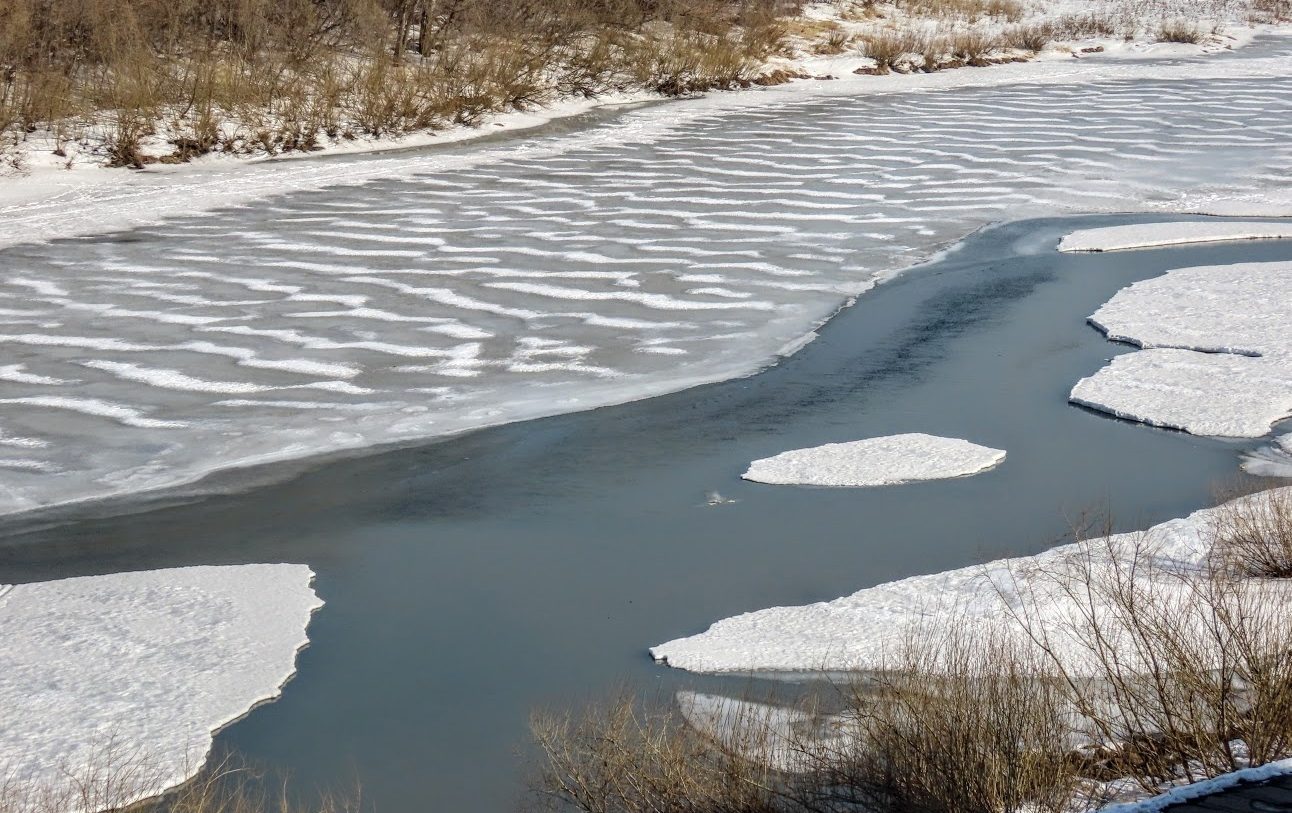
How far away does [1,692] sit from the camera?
14.5 feet

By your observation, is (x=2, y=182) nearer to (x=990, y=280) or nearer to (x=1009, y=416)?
(x=990, y=280)

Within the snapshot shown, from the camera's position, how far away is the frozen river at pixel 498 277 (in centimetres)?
723

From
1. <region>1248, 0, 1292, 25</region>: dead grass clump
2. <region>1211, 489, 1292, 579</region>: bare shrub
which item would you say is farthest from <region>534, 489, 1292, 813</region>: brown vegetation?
<region>1248, 0, 1292, 25</region>: dead grass clump

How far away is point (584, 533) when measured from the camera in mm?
5844

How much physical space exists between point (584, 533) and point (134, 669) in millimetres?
1943

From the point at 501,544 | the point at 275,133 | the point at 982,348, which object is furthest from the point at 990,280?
the point at 275,133

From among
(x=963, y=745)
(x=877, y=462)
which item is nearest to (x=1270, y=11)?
(x=877, y=462)

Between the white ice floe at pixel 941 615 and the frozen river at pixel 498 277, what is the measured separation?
9.16 feet

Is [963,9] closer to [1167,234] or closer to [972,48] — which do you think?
[972,48]

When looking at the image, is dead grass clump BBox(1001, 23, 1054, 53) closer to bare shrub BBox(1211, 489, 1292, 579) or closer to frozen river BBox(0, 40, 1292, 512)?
Answer: frozen river BBox(0, 40, 1292, 512)

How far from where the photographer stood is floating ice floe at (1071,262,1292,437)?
22.8 feet

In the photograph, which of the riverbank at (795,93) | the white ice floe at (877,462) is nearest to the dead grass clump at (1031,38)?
the riverbank at (795,93)

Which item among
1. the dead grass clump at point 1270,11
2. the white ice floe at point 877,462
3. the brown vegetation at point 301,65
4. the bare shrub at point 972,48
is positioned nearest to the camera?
the white ice floe at point 877,462

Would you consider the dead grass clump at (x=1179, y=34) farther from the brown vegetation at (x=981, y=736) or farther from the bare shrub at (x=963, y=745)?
the bare shrub at (x=963, y=745)
